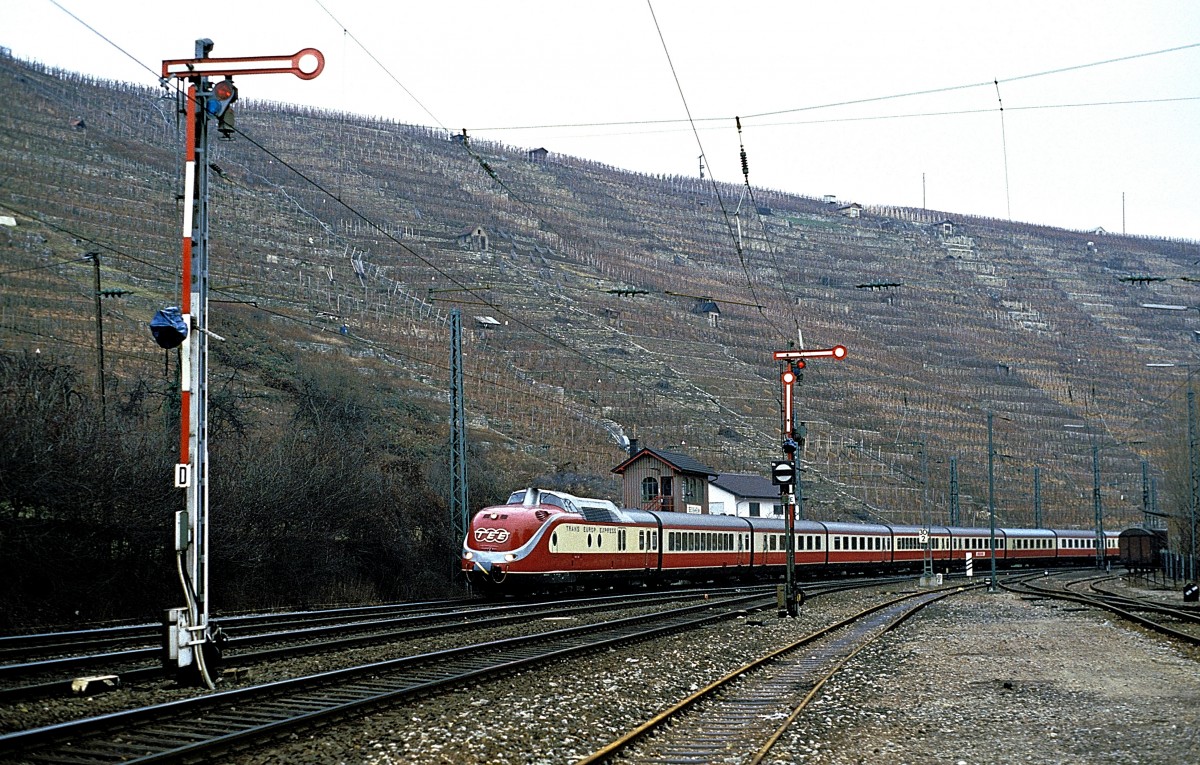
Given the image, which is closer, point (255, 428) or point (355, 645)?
point (355, 645)

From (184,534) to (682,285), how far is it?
15773 centimetres

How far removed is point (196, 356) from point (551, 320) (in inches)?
4322

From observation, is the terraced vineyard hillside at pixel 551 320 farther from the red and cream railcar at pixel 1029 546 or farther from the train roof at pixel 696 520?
the train roof at pixel 696 520

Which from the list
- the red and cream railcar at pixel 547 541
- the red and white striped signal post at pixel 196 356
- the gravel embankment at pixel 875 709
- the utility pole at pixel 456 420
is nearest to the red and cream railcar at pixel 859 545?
the red and cream railcar at pixel 547 541

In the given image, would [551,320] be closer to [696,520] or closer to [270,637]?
[696,520]

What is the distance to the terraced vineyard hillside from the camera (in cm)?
8406

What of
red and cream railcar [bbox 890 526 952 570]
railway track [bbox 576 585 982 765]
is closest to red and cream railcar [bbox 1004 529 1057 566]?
red and cream railcar [bbox 890 526 952 570]

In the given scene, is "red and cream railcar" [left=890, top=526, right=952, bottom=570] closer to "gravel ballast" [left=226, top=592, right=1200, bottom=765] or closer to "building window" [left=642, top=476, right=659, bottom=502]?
"building window" [left=642, top=476, right=659, bottom=502]

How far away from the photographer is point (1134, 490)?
136 meters

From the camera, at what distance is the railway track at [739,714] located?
477 inches

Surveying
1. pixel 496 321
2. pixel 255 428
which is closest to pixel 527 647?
pixel 255 428

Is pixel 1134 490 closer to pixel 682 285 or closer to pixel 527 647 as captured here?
pixel 682 285

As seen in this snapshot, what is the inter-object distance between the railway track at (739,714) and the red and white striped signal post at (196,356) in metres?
6.02

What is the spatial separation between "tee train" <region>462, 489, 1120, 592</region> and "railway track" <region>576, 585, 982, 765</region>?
40.1 ft
